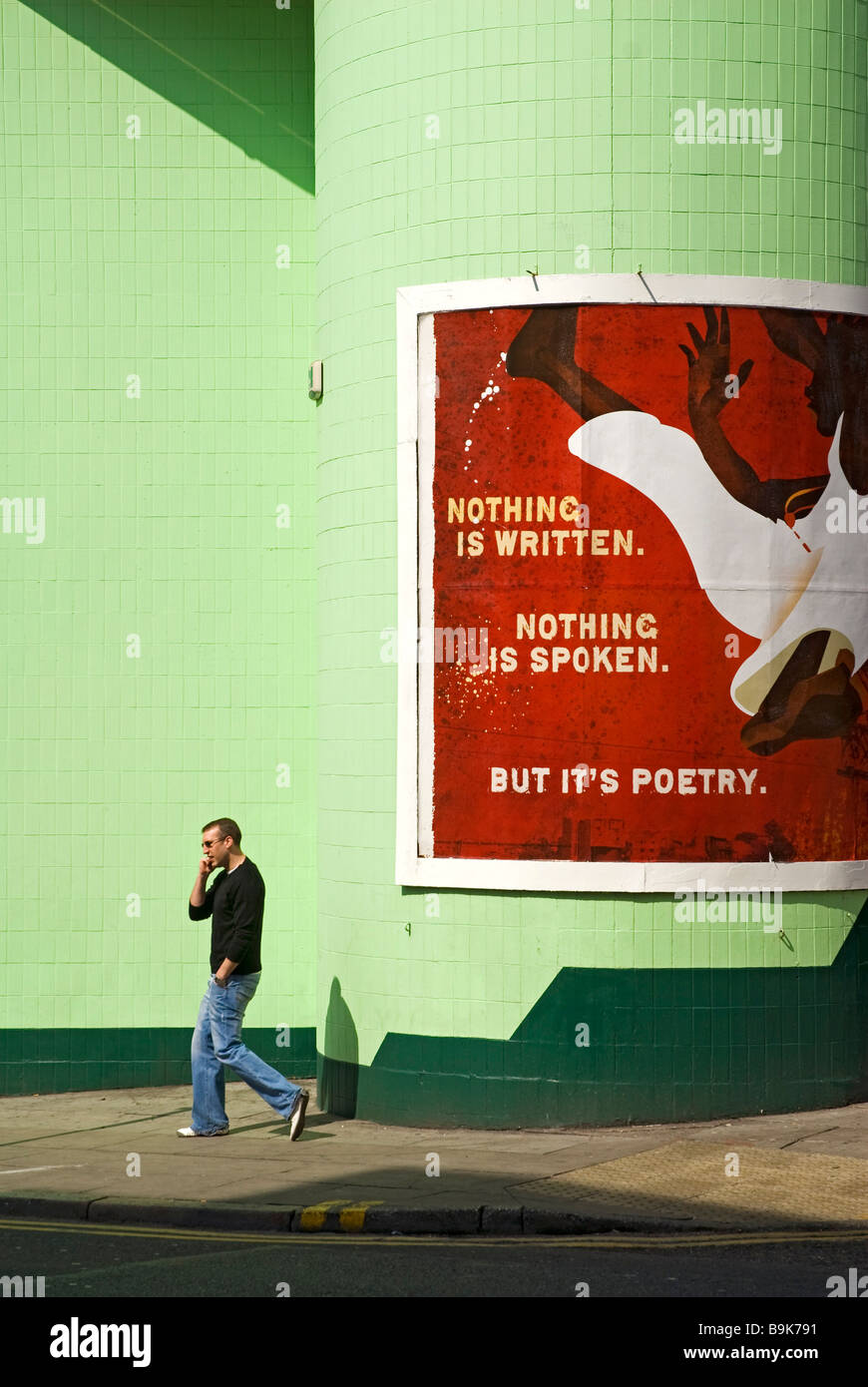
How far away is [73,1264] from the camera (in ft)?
26.9

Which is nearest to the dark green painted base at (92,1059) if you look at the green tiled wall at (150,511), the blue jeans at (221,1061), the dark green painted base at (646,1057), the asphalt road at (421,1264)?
the green tiled wall at (150,511)

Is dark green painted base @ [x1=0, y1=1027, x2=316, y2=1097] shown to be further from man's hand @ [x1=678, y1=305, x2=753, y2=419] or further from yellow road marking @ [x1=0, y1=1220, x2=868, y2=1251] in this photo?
man's hand @ [x1=678, y1=305, x2=753, y2=419]

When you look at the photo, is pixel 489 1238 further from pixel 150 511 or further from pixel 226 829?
pixel 150 511

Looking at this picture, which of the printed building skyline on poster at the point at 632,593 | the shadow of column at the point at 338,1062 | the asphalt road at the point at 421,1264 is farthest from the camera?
the shadow of column at the point at 338,1062

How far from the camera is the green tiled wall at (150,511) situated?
13609 millimetres

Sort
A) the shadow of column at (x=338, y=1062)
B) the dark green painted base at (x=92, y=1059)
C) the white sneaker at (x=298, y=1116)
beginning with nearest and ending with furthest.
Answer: the white sneaker at (x=298, y=1116)
the shadow of column at (x=338, y=1062)
the dark green painted base at (x=92, y=1059)

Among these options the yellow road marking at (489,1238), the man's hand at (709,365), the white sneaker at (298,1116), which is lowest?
the yellow road marking at (489,1238)

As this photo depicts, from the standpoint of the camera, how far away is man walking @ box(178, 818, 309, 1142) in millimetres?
11203

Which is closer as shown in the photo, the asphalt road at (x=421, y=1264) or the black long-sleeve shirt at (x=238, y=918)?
the asphalt road at (x=421, y=1264)

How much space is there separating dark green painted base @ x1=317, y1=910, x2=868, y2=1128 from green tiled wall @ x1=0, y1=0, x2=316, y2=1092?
2391mm

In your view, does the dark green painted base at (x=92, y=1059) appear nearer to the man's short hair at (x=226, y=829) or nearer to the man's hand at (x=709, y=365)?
the man's short hair at (x=226, y=829)

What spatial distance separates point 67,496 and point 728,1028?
6.47m

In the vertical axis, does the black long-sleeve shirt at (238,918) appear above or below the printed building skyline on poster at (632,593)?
below
